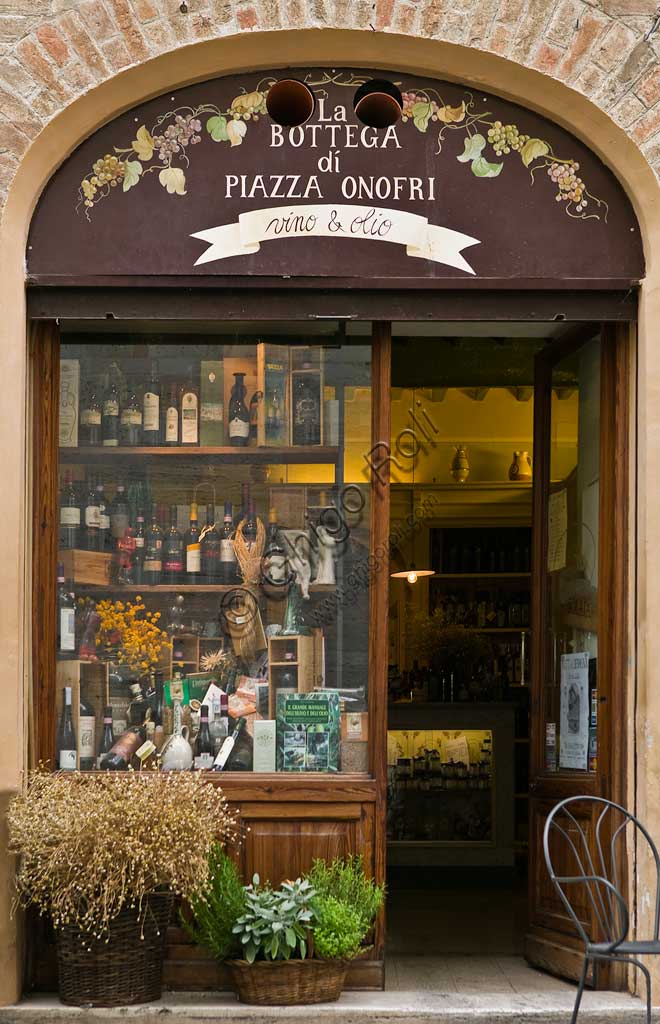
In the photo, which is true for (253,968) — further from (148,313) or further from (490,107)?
(490,107)

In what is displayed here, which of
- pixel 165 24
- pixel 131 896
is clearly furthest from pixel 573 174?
pixel 131 896

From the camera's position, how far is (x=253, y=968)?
557 cm

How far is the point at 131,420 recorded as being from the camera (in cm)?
634

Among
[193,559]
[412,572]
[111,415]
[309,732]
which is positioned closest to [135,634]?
[193,559]

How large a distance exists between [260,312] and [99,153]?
1.01 m

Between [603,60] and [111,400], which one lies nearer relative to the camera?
[603,60]

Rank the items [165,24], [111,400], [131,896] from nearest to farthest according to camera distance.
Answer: [131,896] < [165,24] < [111,400]

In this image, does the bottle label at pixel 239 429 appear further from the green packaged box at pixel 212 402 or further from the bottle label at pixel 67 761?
the bottle label at pixel 67 761

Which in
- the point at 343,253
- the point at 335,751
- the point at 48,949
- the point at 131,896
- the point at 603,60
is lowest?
the point at 48,949

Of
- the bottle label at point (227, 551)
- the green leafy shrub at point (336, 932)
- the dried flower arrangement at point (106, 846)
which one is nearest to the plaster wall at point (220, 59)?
the dried flower arrangement at point (106, 846)

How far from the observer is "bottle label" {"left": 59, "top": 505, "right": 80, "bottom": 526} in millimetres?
6195

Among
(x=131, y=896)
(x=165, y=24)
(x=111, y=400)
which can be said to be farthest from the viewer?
(x=111, y=400)

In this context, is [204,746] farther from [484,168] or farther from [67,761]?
[484,168]

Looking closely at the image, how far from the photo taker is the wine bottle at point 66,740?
240 inches
